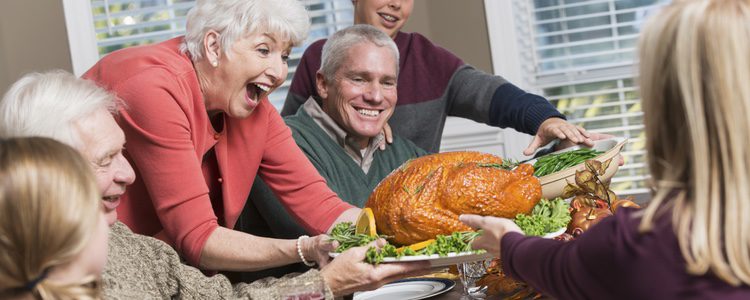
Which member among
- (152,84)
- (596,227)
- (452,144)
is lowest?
(452,144)

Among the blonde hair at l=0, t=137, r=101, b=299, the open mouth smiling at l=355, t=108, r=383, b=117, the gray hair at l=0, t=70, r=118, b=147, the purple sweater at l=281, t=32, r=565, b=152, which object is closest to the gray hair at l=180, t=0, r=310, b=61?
the gray hair at l=0, t=70, r=118, b=147

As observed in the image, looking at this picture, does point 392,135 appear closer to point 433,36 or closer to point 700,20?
point 433,36

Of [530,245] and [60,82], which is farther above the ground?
[60,82]

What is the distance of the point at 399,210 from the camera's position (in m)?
1.91

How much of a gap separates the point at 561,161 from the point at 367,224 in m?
0.51

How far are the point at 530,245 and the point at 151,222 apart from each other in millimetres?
1170

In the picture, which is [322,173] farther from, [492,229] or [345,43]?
[492,229]

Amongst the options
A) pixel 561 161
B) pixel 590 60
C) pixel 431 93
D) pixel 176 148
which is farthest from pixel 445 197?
pixel 590 60

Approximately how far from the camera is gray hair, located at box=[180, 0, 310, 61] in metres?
2.27

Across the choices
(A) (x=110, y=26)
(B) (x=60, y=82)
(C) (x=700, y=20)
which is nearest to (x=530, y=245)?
(C) (x=700, y=20)

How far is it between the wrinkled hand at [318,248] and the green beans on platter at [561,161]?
18.7 inches

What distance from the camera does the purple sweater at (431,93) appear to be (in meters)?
3.24

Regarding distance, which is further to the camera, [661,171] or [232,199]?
[232,199]

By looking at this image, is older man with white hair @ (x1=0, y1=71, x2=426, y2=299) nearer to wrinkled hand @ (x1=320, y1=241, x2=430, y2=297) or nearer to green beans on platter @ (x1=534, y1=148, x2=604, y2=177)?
wrinkled hand @ (x1=320, y1=241, x2=430, y2=297)
